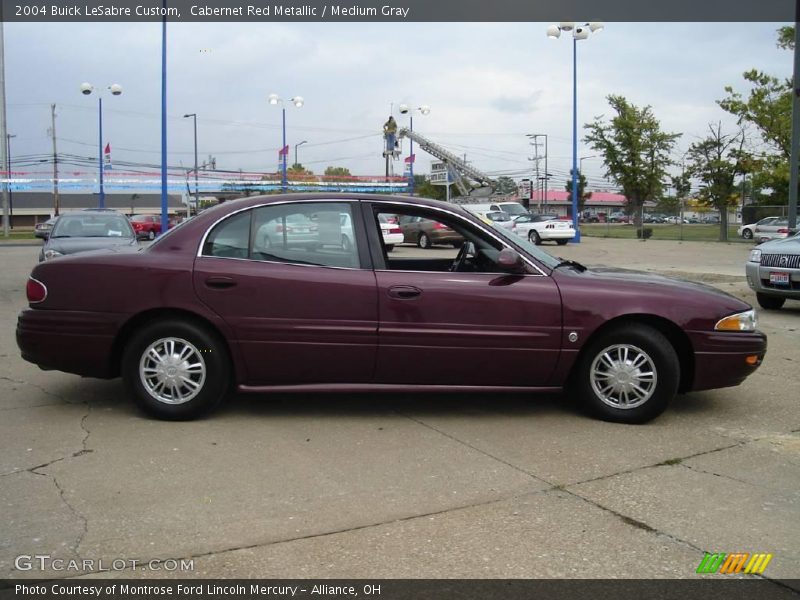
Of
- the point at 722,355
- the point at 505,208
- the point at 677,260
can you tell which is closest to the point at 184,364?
the point at 722,355

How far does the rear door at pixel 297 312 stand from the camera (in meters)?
5.04

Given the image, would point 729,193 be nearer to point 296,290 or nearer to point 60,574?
point 296,290

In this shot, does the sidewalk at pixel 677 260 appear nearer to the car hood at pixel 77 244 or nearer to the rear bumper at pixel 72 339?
the car hood at pixel 77 244

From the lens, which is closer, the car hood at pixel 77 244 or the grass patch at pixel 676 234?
the car hood at pixel 77 244

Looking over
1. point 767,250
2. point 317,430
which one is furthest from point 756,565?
point 767,250

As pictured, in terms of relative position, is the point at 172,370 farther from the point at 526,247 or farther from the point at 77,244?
the point at 77,244

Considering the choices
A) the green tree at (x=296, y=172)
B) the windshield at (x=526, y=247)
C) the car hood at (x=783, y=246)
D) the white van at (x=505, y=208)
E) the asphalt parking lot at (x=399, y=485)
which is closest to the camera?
the asphalt parking lot at (x=399, y=485)

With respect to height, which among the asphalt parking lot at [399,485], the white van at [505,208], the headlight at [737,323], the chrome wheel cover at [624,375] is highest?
the white van at [505,208]

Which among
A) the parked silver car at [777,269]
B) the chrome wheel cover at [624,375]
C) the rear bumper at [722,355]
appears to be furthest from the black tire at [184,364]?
the parked silver car at [777,269]

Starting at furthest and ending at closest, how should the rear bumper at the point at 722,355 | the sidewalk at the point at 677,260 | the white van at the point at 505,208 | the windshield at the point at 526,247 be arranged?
the white van at the point at 505,208
the sidewalk at the point at 677,260
the windshield at the point at 526,247
the rear bumper at the point at 722,355

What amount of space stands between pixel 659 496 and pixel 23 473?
3.55 metres

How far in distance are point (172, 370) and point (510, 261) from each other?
2.47 metres

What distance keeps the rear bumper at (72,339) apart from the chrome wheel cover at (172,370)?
31cm

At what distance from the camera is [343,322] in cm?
504
